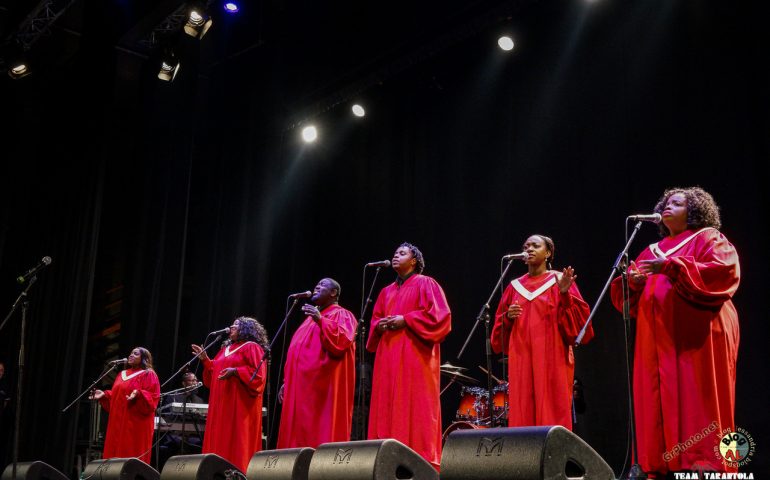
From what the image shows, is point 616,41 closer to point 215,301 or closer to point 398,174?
point 398,174

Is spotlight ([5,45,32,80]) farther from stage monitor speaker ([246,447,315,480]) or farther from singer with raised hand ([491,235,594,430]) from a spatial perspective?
singer with raised hand ([491,235,594,430])

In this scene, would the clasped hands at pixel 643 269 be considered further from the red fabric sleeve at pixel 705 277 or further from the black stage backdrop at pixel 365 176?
the black stage backdrop at pixel 365 176

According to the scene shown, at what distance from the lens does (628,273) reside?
4.79m

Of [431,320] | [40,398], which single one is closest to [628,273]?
[431,320]

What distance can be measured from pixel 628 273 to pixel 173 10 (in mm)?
7774

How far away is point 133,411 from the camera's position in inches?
377

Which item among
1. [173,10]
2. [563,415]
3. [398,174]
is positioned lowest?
[563,415]

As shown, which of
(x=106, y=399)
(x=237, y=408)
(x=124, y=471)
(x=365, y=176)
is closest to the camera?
(x=124, y=471)

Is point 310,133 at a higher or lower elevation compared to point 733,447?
higher

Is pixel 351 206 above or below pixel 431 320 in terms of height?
above

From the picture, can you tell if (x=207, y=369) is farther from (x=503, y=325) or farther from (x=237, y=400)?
(x=503, y=325)

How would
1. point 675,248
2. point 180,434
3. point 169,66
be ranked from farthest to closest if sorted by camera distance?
point 180,434 < point 169,66 < point 675,248

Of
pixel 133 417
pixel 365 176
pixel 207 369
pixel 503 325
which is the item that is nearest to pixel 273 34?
pixel 365 176

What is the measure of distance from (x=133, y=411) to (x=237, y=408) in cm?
231
